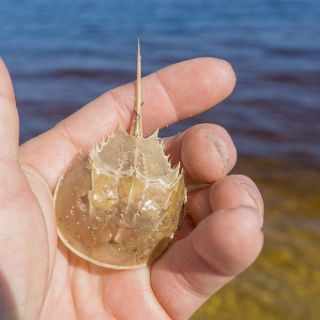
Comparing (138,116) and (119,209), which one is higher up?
(138,116)

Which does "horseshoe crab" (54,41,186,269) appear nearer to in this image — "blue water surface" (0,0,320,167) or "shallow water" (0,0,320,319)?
"shallow water" (0,0,320,319)

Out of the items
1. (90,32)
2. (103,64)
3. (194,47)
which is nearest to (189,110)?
(103,64)

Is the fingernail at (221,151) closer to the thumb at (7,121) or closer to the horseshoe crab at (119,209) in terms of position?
the horseshoe crab at (119,209)

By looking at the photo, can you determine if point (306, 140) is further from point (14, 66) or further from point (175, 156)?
point (14, 66)

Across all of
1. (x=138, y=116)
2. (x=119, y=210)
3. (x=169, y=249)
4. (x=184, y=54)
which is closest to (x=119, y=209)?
(x=119, y=210)

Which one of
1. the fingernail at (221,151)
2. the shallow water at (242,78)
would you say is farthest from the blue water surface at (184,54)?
the fingernail at (221,151)

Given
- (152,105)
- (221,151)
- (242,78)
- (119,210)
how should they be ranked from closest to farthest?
(119,210)
(221,151)
(152,105)
(242,78)

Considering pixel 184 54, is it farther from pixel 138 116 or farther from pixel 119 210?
pixel 119 210

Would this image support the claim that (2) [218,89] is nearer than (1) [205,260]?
No
